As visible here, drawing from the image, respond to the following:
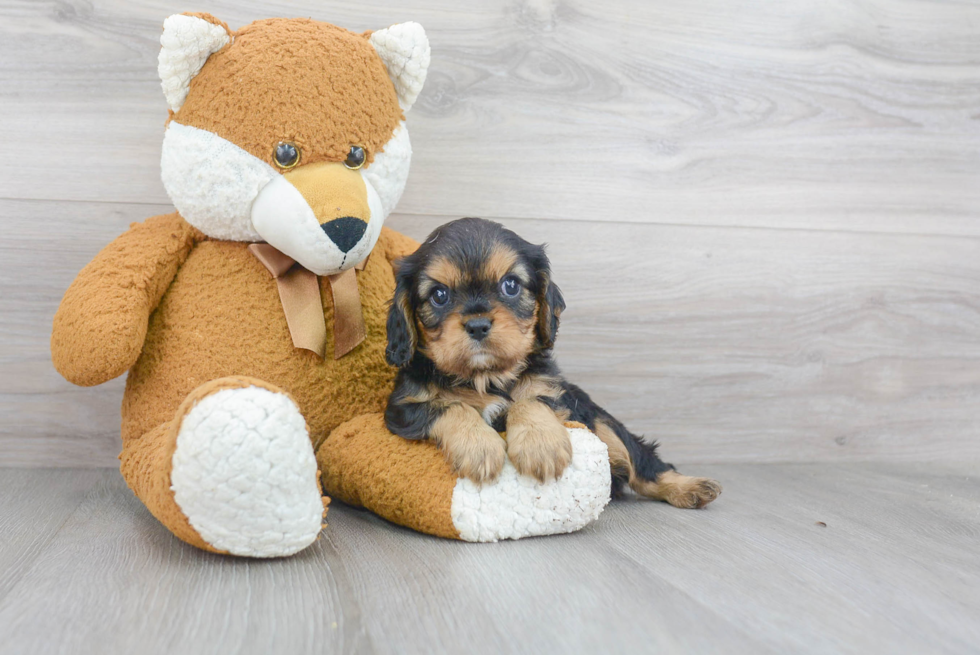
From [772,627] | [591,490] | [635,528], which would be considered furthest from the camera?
[635,528]

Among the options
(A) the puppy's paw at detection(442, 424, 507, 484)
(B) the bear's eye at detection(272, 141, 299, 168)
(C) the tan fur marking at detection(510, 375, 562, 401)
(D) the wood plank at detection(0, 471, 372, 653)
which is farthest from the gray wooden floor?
(B) the bear's eye at detection(272, 141, 299, 168)

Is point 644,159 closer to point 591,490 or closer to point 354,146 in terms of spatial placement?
point 354,146

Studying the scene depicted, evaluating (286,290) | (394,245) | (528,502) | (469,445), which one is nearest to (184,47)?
(286,290)

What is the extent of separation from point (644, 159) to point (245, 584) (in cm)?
174

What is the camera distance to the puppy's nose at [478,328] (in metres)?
1.54

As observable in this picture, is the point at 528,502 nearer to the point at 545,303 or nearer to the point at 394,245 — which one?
the point at 545,303

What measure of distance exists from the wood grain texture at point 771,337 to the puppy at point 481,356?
60 cm

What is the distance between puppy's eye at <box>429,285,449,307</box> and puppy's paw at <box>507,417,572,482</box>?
327mm

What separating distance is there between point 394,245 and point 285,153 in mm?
466

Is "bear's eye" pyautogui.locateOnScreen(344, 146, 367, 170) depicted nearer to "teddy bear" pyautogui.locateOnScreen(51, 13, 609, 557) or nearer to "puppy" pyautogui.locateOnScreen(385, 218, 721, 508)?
"teddy bear" pyautogui.locateOnScreen(51, 13, 609, 557)

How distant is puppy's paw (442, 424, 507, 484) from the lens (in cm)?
152

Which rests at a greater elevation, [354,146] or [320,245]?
[354,146]

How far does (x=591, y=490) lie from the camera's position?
1.56 m

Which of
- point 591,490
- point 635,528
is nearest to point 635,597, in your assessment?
point 591,490
